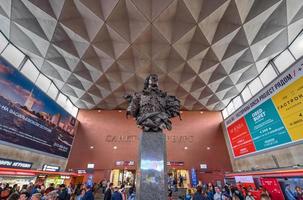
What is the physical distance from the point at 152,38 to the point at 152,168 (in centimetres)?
908

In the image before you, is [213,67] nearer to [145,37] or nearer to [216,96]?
[216,96]

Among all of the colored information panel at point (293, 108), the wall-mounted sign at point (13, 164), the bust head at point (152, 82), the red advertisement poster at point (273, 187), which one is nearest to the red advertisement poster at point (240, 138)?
the colored information panel at point (293, 108)

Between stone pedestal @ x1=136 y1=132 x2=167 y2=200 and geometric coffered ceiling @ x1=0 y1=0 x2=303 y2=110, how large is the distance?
775 cm

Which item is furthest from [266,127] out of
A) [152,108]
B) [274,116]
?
[152,108]

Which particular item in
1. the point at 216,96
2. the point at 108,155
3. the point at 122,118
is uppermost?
the point at 216,96

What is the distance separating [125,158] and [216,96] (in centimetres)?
1131

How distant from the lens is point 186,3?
311 inches

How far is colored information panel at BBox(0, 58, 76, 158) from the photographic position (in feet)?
29.7

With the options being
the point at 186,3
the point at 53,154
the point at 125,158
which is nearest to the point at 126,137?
the point at 125,158

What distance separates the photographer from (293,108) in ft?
26.8

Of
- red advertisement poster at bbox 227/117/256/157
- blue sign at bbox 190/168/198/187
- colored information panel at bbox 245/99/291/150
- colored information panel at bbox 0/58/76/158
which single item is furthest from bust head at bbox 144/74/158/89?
blue sign at bbox 190/168/198/187

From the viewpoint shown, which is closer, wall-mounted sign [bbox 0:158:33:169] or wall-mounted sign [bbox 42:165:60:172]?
wall-mounted sign [bbox 0:158:33:169]

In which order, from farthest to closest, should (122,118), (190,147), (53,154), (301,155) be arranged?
(122,118)
(190,147)
(53,154)
(301,155)

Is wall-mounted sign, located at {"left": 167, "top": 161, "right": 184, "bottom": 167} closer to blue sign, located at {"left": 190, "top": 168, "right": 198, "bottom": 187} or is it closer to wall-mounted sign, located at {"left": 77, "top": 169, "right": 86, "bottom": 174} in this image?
blue sign, located at {"left": 190, "top": 168, "right": 198, "bottom": 187}
